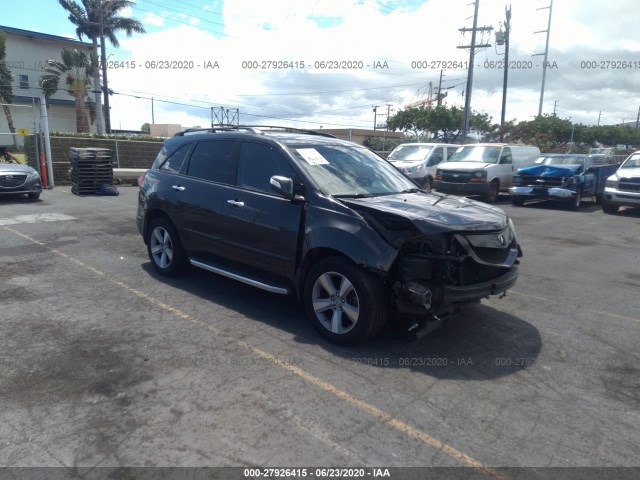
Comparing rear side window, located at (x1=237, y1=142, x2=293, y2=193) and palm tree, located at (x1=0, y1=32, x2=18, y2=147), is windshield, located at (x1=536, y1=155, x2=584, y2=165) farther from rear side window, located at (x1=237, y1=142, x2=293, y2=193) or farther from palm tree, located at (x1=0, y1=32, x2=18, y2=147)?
palm tree, located at (x1=0, y1=32, x2=18, y2=147)

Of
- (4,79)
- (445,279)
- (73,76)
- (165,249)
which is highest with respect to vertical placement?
(73,76)

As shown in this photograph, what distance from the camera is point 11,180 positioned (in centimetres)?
1174

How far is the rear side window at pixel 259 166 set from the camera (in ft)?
16.1

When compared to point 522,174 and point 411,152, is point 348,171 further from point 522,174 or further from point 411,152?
point 411,152

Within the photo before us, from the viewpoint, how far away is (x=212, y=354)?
13.3 ft

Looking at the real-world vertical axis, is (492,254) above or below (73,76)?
below

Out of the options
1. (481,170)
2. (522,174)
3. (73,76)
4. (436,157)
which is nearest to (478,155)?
(481,170)

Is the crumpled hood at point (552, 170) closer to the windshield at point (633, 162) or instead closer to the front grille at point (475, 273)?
the windshield at point (633, 162)

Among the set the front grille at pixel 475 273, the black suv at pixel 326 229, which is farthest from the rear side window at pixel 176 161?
the front grille at pixel 475 273

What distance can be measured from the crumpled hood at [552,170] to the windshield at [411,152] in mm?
3845

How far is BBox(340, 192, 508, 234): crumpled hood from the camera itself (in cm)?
400

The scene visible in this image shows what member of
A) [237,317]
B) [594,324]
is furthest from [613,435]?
[237,317]

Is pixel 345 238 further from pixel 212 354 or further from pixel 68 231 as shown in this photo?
pixel 68 231

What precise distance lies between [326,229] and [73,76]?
41044 mm
